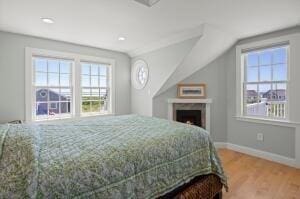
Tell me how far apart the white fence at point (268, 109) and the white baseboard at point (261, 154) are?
700 millimetres

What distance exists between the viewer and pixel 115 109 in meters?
4.46

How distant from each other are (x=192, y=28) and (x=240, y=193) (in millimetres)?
2471

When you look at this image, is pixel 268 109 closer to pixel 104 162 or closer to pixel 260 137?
pixel 260 137

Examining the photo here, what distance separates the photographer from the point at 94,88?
4207 mm

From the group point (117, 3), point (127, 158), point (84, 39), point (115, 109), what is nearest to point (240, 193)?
point (127, 158)

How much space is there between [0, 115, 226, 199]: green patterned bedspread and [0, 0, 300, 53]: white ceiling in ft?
4.94

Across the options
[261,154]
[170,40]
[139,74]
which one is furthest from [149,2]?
[261,154]

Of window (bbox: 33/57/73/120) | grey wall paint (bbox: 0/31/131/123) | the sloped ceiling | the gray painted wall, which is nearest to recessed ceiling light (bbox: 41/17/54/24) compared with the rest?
grey wall paint (bbox: 0/31/131/123)

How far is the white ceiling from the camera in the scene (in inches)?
83.9

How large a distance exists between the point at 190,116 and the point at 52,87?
3.03 meters

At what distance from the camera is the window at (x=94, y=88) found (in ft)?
13.3

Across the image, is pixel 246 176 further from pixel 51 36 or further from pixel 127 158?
pixel 51 36

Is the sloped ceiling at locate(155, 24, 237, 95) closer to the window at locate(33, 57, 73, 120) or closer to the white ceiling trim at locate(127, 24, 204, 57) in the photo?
the white ceiling trim at locate(127, 24, 204, 57)

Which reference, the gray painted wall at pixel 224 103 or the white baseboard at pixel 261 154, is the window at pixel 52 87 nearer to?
the gray painted wall at pixel 224 103
